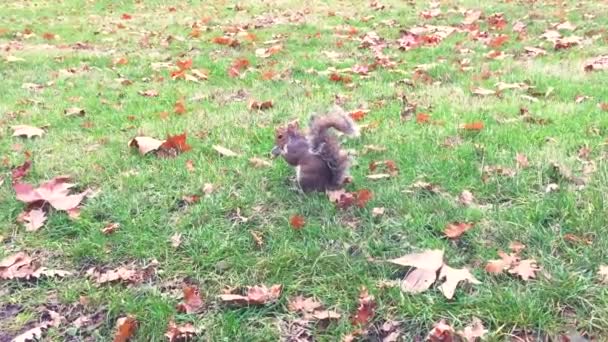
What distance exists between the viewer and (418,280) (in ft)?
8.93

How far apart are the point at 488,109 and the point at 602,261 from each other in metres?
2.06

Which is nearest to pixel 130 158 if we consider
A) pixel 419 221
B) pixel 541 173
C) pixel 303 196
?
pixel 303 196

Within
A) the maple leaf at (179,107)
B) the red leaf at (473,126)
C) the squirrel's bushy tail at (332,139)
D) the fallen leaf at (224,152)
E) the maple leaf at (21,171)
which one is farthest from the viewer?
the maple leaf at (179,107)

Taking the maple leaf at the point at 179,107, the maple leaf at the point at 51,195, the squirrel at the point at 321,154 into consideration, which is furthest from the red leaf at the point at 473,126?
the maple leaf at the point at 51,195

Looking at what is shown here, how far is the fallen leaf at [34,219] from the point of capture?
3248 millimetres

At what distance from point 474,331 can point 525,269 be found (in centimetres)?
42

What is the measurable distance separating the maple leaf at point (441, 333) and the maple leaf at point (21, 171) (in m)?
2.61

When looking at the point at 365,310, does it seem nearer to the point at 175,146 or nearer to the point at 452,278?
the point at 452,278

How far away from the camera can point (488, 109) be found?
4.57 m

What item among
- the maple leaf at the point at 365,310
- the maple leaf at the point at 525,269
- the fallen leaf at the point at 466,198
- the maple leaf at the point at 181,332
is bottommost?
the maple leaf at the point at 181,332

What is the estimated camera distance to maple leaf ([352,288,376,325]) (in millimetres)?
2572

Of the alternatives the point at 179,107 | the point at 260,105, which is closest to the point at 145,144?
the point at 179,107

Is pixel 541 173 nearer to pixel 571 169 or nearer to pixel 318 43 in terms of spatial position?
pixel 571 169

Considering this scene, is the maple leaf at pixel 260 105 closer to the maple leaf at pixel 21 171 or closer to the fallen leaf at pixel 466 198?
the maple leaf at pixel 21 171
